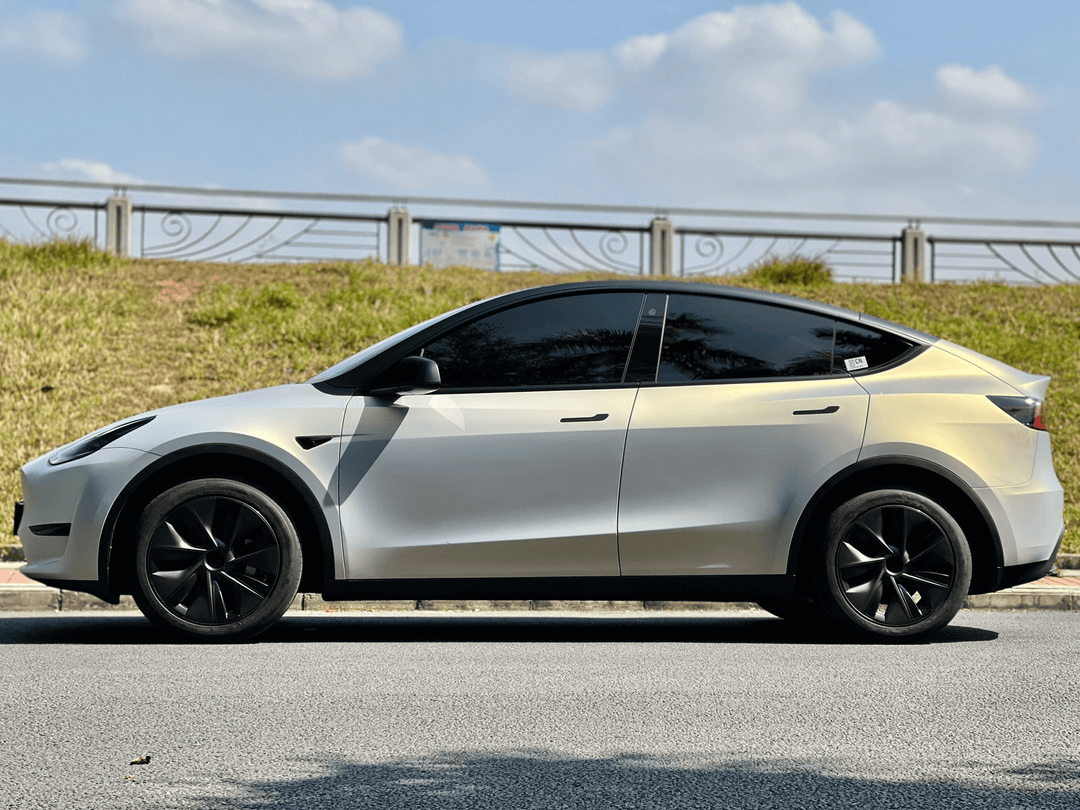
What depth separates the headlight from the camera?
569 cm

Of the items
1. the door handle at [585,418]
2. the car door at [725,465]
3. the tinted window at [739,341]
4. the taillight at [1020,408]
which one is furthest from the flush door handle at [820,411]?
the door handle at [585,418]

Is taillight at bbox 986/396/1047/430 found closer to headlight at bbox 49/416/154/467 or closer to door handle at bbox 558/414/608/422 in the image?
door handle at bbox 558/414/608/422

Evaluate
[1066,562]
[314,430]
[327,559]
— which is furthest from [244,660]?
[1066,562]

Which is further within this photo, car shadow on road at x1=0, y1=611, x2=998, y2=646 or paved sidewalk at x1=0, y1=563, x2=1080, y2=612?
paved sidewalk at x1=0, y1=563, x2=1080, y2=612

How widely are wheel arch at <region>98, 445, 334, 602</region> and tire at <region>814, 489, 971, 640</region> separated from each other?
2423 mm

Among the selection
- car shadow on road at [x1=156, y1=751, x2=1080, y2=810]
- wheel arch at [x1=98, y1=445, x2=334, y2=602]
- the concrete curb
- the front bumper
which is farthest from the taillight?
the front bumper

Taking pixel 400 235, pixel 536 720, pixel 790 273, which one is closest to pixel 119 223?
pixel 400 235

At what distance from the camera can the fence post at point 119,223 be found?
1841cm

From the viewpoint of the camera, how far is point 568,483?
5566mm

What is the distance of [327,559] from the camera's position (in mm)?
5543

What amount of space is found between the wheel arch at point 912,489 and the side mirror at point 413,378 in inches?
74.5

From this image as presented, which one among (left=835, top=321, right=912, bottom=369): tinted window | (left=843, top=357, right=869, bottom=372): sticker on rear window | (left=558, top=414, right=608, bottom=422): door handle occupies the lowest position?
(left=558, top=414, right=608, bottom=422): door handle

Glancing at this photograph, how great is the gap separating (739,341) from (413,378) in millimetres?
1645

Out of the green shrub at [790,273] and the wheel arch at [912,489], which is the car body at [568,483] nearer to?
the wheel arch at [912,489]
